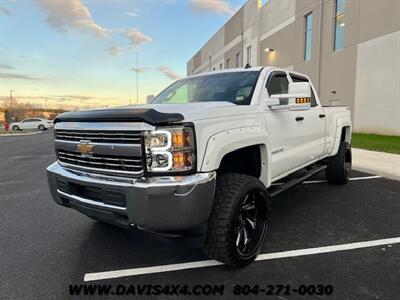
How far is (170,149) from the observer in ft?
8.64

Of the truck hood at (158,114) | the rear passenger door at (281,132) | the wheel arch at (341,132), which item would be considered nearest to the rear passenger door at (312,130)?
the rear passenger door at (281,132)

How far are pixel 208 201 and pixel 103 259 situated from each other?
4.67 feet

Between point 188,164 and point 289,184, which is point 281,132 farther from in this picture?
point 188,164

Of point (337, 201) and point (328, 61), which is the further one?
point (328, 61)

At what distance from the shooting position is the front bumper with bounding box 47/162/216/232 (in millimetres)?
2613

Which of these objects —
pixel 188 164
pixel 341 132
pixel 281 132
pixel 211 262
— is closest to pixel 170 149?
pixel 188 164

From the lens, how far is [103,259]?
3.44 metres

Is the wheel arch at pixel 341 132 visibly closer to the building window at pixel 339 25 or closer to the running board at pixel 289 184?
the running board at pixel 289 184

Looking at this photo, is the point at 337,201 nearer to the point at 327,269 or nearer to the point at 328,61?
the point at 327,269

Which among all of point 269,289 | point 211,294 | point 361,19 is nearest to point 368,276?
point 269,289

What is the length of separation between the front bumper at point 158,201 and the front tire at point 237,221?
22cm

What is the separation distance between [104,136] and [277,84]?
2512 millimetres

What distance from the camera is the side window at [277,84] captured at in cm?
419

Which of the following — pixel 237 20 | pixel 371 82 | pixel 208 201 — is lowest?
pixel 208 201
